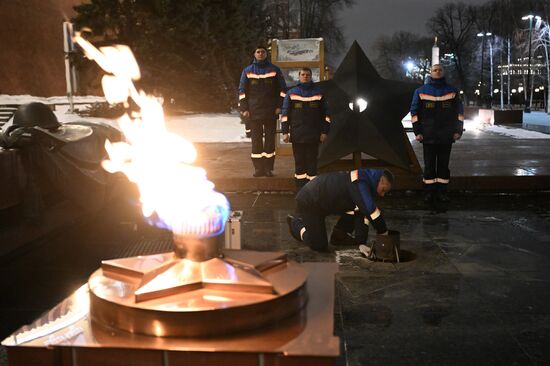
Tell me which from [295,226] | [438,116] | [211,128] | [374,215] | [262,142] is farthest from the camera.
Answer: [211,128]

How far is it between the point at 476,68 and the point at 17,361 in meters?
68.4

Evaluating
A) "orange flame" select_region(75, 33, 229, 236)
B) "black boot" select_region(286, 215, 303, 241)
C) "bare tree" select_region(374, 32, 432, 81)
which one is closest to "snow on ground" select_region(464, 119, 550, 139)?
"black boot" select_region(286, 215, 303, 241)

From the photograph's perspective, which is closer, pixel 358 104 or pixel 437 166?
pixel 437 166

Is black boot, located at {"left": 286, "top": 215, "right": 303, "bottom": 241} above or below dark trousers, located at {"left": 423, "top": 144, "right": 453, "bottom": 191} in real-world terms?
below

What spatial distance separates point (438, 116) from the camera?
A: 8.56 metres

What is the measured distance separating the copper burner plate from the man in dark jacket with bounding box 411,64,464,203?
252 inches

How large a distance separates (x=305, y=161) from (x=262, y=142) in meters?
1.37

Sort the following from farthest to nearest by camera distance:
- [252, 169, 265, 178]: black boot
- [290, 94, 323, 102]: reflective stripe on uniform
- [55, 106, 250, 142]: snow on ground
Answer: [55, 106, 250, 142]: snow on ground → [252, 169, 265, 178]: black boot → [290, 94, 323, 102]: reflective stripe on uniform

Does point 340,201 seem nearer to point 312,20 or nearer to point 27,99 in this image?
point 27,99

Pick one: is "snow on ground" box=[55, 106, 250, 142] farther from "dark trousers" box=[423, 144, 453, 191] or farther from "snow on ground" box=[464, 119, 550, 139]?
"dark trousers" box=[423, 144, 453, 191]

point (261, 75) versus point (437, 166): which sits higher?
point (261, 75)

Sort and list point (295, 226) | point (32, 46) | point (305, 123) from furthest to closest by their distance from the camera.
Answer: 1. point (32, 46)
2. point (305, 123)
3. point (295, 226)

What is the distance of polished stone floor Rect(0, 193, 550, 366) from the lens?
3.83 metres

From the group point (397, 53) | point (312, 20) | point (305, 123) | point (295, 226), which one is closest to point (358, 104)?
point (305, 123)
